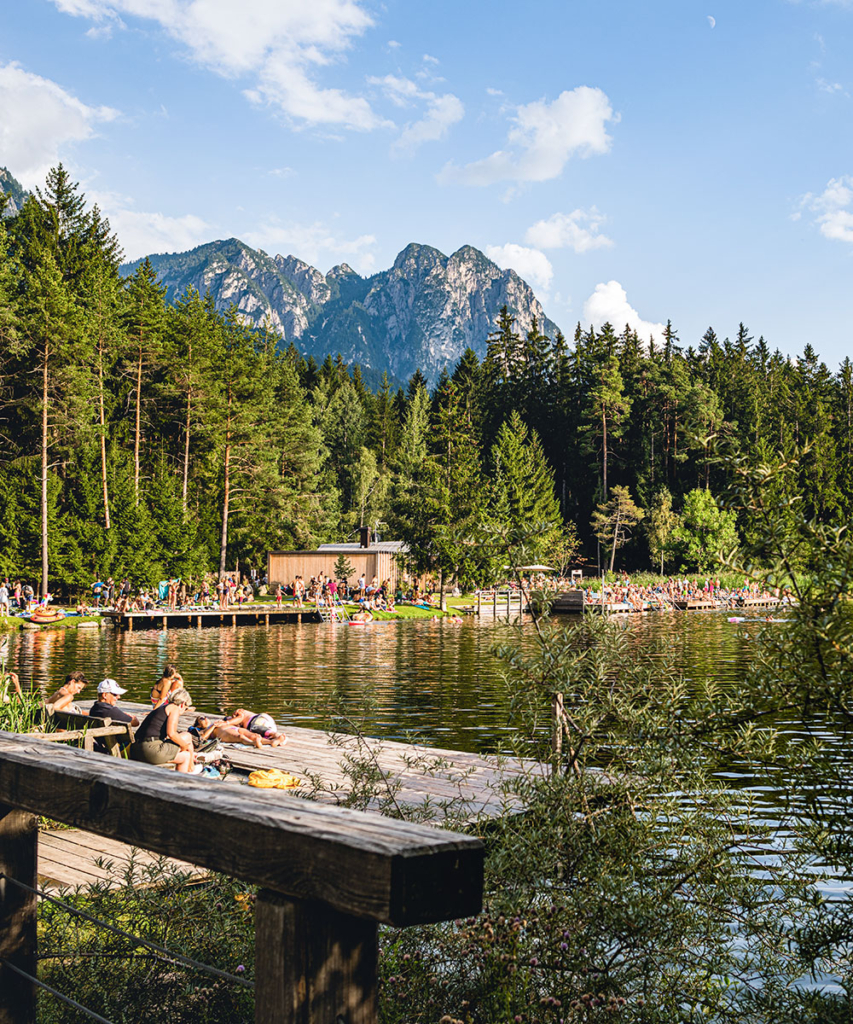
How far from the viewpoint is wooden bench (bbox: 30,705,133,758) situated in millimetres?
9258

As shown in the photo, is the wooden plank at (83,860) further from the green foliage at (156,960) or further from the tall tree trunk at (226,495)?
the tall tree trunk at (226,495)

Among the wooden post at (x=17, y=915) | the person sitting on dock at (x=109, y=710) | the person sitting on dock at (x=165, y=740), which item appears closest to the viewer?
the wooden post at (x=17, y=915)

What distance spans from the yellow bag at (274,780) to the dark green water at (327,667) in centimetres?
118

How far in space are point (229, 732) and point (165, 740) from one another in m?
1.81

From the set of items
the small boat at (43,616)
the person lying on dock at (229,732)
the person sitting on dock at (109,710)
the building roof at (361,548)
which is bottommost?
the small boat at (43,616)

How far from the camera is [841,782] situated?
361 centimetres

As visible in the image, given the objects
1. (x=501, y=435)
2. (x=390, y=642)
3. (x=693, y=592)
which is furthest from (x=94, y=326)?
(x=693, y=592)

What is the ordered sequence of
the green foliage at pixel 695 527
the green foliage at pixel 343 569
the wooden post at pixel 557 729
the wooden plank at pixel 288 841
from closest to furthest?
the wooden plank at pixel 288 841, the wooden post at pixel 557 729, the green foliage at pixel 343 569, the green foliage at pixel 695 527

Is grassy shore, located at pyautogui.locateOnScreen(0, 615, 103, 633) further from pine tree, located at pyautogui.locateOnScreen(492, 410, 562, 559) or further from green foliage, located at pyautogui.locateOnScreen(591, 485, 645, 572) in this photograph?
green foliage, located at pyautogui.locateOnScreen(591, 485, 645, 572)

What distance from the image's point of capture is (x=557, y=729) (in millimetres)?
4602

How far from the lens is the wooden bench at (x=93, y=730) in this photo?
926 centimetres

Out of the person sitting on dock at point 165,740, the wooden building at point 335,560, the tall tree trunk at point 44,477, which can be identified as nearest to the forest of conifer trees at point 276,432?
the tall tree trunk at point 44,477

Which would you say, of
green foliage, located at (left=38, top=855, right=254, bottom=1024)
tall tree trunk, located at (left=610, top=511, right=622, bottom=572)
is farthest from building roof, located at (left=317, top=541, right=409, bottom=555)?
green foliage, located at (left=38, top=855, right=254, bottom=1024)

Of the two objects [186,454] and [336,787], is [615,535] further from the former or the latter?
[336,787]
